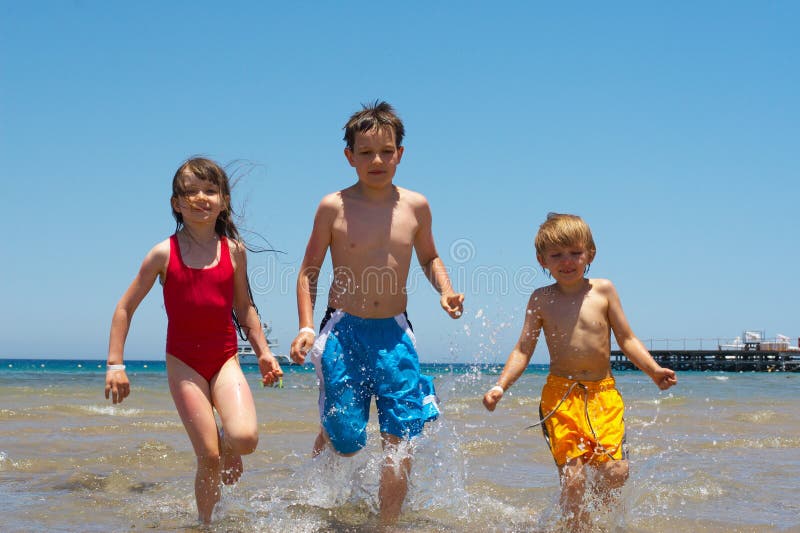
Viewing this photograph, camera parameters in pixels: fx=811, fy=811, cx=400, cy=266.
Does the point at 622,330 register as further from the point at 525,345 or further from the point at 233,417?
the point at 233,417

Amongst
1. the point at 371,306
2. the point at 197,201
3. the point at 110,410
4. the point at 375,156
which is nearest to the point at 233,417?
the point at 371,306

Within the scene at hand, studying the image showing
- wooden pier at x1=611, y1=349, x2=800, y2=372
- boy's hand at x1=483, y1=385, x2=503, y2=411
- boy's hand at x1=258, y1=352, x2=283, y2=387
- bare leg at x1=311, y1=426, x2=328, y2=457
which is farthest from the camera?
wooden pier at x1=611, y1=349, x2=800, y2=372

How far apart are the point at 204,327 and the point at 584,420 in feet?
6.33

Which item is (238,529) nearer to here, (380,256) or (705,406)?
(380,256)

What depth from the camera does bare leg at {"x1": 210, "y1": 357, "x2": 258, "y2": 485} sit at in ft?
12.7

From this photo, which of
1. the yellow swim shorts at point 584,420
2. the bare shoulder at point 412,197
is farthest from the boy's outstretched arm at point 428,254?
the yellow swim shorts at point 584,420

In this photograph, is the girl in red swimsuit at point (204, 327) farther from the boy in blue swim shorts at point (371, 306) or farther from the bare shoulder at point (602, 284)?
the bare shoulder at point (602, 284)

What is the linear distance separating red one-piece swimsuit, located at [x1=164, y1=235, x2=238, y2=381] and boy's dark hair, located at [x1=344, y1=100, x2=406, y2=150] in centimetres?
103

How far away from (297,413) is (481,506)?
22.6 ft

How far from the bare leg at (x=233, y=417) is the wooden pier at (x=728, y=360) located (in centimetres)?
4714

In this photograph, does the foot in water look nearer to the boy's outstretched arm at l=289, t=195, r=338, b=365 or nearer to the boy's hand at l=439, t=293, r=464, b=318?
the boy's outstretched arm at l=289, t=195, r=338, b=365

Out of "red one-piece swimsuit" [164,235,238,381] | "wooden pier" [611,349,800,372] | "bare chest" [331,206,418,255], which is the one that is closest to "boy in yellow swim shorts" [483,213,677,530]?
"bare chest" [331,206,418,255]

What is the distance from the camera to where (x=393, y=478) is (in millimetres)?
4012

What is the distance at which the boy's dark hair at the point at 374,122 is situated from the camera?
4.25 metres
